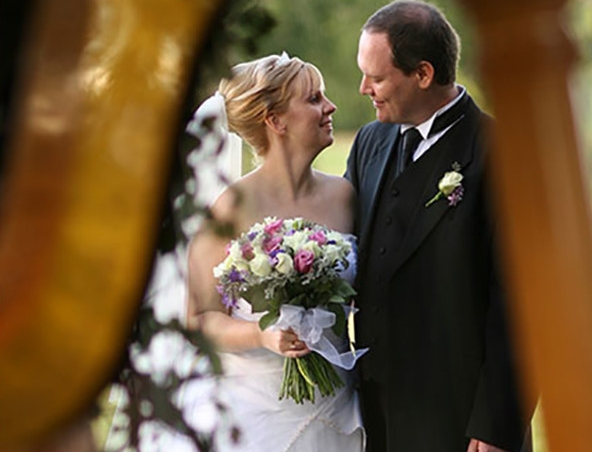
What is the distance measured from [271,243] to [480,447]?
0.90 m

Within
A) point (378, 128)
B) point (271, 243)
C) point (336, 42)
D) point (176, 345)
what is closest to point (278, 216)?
point (271, 243)

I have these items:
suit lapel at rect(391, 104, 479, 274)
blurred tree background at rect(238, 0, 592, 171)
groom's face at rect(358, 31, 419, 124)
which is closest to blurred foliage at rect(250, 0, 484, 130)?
blurred tree background at rect(238, 0, 592, 171)

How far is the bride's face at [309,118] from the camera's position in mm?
3523

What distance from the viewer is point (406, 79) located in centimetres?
344

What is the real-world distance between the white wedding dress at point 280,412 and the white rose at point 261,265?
0.20 meters

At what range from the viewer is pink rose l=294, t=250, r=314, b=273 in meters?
3.18

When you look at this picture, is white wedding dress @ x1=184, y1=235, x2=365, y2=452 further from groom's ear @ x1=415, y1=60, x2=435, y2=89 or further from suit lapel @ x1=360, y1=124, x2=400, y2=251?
groom's ear @ x1=415, y1=60, x2=435, y2=89

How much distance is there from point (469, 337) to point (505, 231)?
2158 millimetres

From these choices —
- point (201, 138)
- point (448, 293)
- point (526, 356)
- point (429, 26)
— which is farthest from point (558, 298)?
point (429, 26)

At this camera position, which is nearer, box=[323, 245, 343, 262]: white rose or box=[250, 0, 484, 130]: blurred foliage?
box=[323, 245, 343, 262]: white rose

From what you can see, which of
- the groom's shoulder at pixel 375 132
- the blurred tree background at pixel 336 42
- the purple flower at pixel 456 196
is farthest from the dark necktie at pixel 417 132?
the blurred tree background at pixel 336 42

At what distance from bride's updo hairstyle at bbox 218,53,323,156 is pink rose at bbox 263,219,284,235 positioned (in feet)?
1.41

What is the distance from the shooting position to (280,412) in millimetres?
3367

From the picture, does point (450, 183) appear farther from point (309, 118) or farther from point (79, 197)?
point (79, 197)
